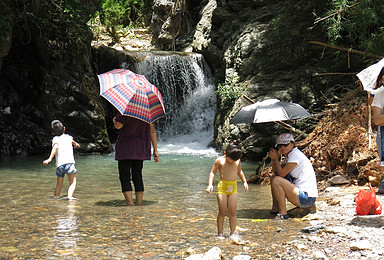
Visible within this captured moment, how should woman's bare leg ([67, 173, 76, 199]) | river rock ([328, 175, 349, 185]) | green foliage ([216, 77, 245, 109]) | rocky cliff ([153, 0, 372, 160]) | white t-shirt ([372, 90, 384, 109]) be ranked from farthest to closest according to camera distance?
green foliage ([216, 77, 245, 109]) → rocky cliff ([153, 0, 372, 160]) → river rock ([328, 175, 349, 185]) → woman's bare leg ([67, 173, 76, 199]) → white t-shirt ([372, 90, 384, 109])

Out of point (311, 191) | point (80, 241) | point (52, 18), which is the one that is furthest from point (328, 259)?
point (52, 18)

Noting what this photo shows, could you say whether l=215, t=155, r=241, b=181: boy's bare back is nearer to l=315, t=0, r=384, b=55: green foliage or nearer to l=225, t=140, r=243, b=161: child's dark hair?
l=225, t=140, r=243, b=161: child's dark hair

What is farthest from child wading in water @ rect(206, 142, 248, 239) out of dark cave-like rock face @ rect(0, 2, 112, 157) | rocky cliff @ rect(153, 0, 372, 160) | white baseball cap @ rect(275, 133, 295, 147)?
dark cave-like rock face @ rect(0, 2, 112, 157)

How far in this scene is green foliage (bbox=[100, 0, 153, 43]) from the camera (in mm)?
28766

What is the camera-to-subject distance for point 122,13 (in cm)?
2962

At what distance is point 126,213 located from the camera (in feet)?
19.8

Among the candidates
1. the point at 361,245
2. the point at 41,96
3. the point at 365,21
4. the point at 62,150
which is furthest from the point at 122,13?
the point at 361,245

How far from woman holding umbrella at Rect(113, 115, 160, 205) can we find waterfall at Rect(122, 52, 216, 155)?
12.3 metres

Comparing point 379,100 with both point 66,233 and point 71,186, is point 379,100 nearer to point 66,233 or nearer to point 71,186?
point 66,233

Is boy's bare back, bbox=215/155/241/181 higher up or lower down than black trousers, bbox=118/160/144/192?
higher up

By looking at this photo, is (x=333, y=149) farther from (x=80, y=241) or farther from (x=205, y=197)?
(x=80, y=241)

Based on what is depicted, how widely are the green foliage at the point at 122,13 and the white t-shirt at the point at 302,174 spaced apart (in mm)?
23284

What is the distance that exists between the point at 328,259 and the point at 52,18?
46.6 ft

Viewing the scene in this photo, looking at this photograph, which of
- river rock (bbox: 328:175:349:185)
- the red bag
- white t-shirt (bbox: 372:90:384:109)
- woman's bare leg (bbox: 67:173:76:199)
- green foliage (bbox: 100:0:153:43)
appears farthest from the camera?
green foliage (bbox: 100:0:153:43)
